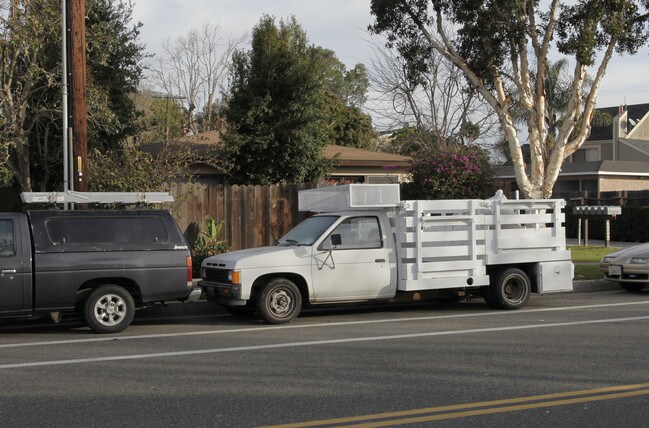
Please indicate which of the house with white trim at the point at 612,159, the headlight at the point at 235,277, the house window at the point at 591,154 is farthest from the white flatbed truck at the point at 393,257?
the house window at the point at 591,154

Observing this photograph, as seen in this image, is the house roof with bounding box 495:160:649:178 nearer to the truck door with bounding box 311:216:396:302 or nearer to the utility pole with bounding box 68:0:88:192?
the utility pole with bounding box 68:0:88:192

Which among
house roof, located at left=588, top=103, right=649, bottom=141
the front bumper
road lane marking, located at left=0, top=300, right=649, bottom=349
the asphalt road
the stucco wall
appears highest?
house roof, located at left=588, top=103, right=649, bottom=141

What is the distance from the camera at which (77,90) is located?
14148mm

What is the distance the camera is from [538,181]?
2084 centimetres

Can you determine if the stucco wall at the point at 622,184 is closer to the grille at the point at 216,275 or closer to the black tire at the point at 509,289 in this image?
the black tire at the point at 509,289

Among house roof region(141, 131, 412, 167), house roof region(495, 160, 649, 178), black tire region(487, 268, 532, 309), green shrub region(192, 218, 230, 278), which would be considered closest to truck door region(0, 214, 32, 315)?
green shrub region(192, 218, 230, 278)

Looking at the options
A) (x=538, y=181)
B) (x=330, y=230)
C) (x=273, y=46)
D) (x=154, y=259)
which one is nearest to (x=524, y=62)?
(x=538, y=181)

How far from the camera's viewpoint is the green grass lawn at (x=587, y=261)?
53.9ft

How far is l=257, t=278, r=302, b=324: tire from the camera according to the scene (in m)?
11.2

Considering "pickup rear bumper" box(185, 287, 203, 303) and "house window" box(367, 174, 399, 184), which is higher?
"house window" box(367, 174, 399, 184)

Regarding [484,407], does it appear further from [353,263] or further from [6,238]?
[6,238]

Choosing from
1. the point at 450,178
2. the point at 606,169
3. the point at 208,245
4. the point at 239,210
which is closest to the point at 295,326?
the point at 208,245

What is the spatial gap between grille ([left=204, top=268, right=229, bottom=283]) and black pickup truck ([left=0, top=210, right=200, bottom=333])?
1.74ft

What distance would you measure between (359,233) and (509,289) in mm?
2875
